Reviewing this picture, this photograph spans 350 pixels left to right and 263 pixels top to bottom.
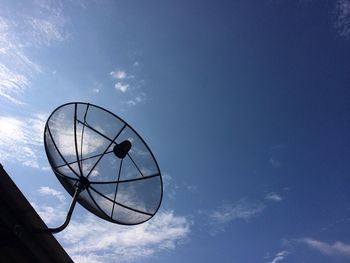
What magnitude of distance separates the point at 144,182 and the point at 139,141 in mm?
1095

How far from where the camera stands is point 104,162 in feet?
22.5

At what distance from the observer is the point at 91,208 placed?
5.81 m

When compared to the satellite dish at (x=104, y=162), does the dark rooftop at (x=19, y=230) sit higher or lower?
lower

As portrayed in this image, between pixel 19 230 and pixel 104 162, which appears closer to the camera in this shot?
pixel 19 230

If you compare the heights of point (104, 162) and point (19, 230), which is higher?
point (104, 162)

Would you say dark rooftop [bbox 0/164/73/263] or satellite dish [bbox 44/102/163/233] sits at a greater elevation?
satellite dish [bbox 44/102/163/233]

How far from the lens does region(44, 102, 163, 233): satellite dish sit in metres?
5.88

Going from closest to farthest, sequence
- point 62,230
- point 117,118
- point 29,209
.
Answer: point 62,230 < point 29,209 < point 117,118

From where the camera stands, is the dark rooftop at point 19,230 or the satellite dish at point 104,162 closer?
the dark rooftop at point 19,230

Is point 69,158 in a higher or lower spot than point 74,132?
lower

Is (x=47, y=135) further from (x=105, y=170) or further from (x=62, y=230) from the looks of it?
(x=62, y=230)

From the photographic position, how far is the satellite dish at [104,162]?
5875mm

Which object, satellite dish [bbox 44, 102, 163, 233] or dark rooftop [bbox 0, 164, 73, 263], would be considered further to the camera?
satellite dish [bbox 44, 102, 163, 233]

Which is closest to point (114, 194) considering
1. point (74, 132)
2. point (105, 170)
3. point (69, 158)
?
point (105, 170)
